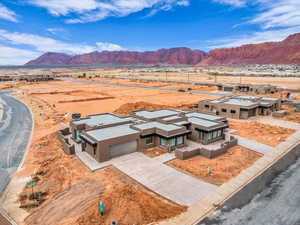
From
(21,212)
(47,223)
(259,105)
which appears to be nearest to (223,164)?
(47,223)

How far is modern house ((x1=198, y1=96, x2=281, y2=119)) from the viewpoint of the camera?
41.2 meters

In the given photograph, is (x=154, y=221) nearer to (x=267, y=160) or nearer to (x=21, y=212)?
(x=21, y=212)

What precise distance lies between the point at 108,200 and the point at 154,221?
4193mm

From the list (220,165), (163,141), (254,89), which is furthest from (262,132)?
(254,89)

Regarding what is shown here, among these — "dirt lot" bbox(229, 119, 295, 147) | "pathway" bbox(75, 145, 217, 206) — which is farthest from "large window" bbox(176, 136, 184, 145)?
"dirt lot" bbox(229, 119, 295, 147)

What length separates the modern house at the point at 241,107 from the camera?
41219 millimetres

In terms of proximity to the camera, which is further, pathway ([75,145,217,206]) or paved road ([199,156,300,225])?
pathway ([75,145,217,206])

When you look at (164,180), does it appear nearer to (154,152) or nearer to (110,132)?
(154,152)

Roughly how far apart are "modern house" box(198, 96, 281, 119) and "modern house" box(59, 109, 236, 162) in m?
12.2

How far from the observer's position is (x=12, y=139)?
3086 centimetres

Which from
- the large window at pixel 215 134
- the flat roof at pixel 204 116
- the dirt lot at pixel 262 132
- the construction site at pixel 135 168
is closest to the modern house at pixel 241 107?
the dirt lot at pixel 262 132

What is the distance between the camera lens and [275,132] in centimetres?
3234

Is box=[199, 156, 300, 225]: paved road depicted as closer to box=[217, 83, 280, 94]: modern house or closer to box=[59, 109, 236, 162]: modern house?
box=[59, 109, 236, 162]: modern house

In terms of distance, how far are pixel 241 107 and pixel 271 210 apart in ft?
96.5
